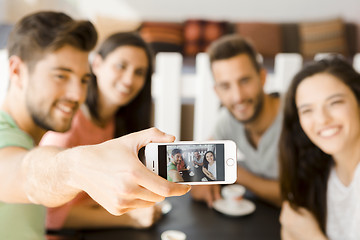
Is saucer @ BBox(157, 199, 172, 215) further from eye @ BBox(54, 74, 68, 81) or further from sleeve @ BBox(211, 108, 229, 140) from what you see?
sleeve @ BBox(211, 108, 229, 140)

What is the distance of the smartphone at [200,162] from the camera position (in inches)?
22.7

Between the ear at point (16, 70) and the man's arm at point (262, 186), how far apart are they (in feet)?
2.59

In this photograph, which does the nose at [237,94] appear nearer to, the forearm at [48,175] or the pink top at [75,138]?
the pink top at [75,138]

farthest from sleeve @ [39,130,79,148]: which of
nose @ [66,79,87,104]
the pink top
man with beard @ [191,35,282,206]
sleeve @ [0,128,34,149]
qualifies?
man with beard @ [191,35,282,206]

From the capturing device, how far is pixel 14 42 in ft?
2.96

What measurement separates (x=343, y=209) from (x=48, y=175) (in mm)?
768

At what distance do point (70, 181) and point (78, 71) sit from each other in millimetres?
490

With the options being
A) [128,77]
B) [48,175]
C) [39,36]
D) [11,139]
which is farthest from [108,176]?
[128,77]

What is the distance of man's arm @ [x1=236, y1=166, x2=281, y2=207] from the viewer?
1.09m

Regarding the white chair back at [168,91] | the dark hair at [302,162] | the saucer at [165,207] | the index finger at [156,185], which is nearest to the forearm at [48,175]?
the index finger at [156,185]

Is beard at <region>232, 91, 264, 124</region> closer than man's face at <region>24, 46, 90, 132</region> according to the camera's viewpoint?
No

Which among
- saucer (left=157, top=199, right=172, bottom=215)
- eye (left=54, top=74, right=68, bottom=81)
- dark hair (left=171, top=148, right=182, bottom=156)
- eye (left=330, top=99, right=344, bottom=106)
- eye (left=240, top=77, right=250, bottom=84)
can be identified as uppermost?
eye (left=54, top=74, right=68, bottom=81)

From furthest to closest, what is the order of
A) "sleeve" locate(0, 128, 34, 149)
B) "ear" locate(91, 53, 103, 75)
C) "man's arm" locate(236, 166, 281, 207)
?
"ear" locate(91, 53, 103, 75), "man's arm" locate(236, 166, 281, 207), "sleeve" locate(0, 128, 34, 149)

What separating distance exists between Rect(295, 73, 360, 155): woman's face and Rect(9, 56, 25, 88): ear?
0.76 metres
